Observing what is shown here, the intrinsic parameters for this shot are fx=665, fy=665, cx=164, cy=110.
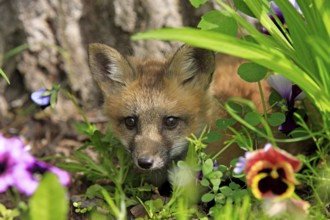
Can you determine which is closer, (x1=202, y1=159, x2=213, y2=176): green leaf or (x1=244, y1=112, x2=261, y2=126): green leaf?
(x1=202, y1=159, x2=213, y2=176): green leaf

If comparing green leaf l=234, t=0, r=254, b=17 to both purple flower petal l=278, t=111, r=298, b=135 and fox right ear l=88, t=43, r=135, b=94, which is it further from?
fox right ear l=88, t=43, r=135, b=94

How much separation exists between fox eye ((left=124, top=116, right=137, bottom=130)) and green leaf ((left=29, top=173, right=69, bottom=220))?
1.54 meters

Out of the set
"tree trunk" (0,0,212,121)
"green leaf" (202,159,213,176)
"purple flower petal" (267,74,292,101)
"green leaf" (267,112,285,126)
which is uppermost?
"purple flower petal" (267,74,292,101)

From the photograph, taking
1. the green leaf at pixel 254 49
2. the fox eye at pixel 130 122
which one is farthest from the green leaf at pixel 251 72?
the fox eye at pixel 130 122

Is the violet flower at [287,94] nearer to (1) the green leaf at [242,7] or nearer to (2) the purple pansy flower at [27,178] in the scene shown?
(1) the green leaf at [242,7]

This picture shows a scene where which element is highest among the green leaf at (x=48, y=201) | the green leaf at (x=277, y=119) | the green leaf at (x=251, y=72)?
the green leaf at (x=48, y=201)

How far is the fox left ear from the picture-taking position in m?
3.63

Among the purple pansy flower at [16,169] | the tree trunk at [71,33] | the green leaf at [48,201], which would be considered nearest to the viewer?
the green leaf at [48,201]

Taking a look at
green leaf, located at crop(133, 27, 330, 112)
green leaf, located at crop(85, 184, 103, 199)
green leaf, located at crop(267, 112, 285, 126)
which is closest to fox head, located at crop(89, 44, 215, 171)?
green leaf, located at crop(85, 184, 103, 199)

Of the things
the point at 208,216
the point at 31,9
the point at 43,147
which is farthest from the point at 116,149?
the point at 31,9

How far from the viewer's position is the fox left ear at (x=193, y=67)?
3631mm

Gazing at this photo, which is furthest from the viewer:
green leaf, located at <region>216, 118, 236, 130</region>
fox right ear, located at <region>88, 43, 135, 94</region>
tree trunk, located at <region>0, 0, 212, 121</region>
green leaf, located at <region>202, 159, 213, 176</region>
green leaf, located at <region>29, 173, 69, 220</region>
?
tree trunk, located at <region>0, 0, 212, 121</region>

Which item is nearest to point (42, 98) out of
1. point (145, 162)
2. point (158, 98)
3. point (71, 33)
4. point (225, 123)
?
point (158, 98)

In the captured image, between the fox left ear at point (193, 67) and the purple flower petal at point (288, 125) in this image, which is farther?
the fox left ear at point (193, 67)
